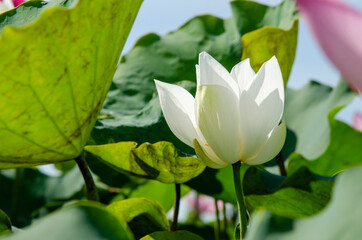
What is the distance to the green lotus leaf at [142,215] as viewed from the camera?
0.62 metres

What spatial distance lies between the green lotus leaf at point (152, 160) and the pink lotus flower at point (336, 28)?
34 cm

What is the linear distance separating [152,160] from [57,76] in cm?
15

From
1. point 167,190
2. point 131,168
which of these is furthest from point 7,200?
point 131,168

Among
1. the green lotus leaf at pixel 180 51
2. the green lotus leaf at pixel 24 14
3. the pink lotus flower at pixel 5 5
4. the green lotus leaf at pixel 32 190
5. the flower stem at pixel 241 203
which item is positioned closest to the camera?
the flower stem at pixel 241 203

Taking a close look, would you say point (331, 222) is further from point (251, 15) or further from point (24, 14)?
point (251, 15)

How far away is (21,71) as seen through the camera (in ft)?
1.67

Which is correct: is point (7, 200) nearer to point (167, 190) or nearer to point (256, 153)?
point (167, 190)

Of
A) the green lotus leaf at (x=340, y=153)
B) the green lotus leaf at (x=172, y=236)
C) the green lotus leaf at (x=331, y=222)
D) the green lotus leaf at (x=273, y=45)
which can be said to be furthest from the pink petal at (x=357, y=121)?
the green lotus leaf at (x=331, y=222)

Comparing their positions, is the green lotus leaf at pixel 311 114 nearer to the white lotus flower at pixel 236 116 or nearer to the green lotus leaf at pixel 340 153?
the green lotus leaf at pixel 340 153

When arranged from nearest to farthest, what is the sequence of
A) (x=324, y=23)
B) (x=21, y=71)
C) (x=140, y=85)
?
(x=324, y=23) → (x=21, y=71) → (x=140, y=85)

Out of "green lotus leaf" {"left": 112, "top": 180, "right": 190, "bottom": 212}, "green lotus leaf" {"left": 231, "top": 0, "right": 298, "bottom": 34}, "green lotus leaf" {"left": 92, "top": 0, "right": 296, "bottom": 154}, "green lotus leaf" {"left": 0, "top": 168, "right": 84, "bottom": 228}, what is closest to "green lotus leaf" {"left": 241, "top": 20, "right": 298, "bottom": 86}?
"green lotus leaf" {"left": 92, "top": 0, "right": 296, "bottom": 154}

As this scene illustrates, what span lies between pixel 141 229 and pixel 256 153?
0.21 metres

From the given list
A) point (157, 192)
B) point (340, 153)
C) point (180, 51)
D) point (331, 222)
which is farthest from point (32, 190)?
point (331, 222)

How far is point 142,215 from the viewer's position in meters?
0.64
